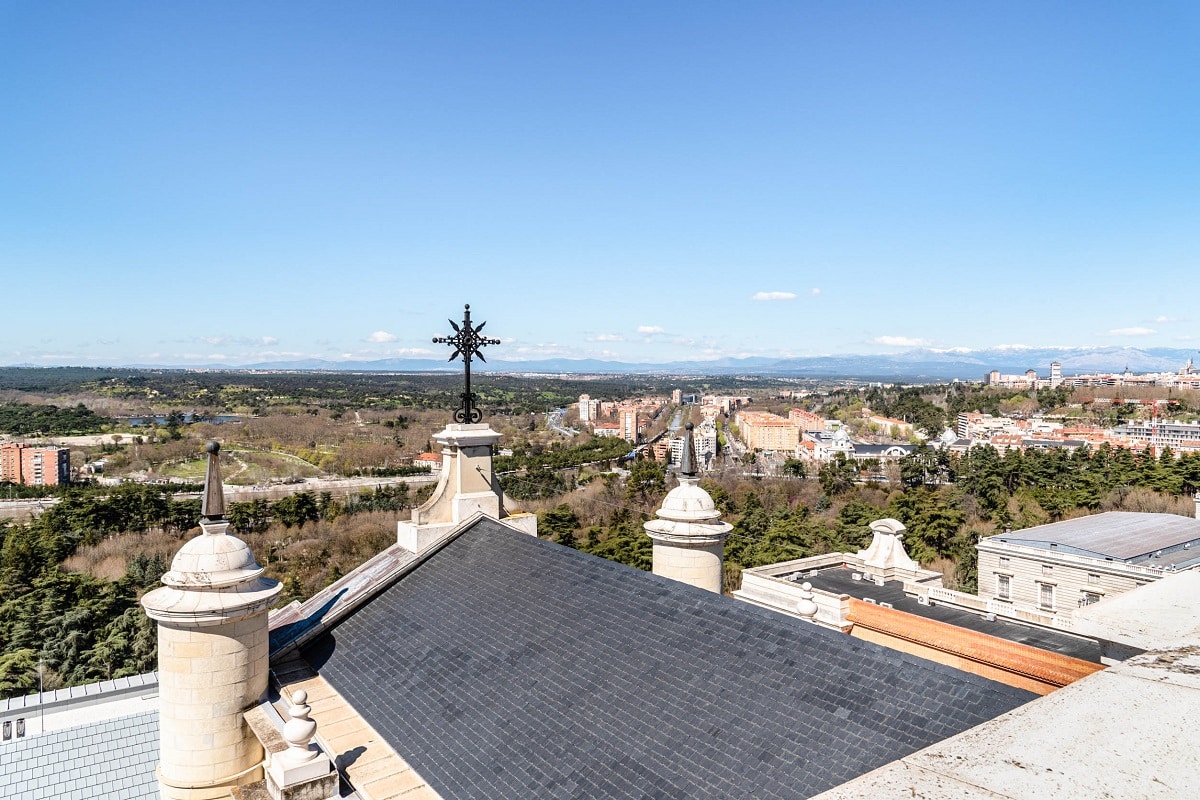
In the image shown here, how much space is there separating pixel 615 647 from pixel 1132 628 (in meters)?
4.17

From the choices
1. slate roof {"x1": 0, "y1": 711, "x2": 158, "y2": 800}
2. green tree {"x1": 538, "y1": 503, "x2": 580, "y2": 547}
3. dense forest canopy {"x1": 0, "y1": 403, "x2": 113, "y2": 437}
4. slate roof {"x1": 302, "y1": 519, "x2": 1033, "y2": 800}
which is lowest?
green tree {"x1": 538, "y1": 503, "x2": 580, "y2": 547}

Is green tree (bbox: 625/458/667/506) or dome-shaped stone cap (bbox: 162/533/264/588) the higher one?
dome-shaped stone cap (bbox: 162/533/264/588)

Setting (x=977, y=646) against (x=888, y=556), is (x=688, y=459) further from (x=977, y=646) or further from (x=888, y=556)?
(x=888, y=556)

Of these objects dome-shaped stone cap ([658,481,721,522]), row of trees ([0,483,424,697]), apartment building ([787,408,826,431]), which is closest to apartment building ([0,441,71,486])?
row of trees ([0,483,424,697])

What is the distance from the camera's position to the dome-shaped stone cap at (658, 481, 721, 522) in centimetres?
1045

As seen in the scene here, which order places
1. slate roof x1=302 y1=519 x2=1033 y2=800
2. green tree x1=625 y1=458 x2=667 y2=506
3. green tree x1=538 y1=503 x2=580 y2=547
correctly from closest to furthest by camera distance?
1. slate roof x1=302 y1=519 x2=1033 y2=800
2. green tree x1=538 y1=503 x2=580 y2=547
3. green tree x1=625 y1=458 x2=667 y2=506

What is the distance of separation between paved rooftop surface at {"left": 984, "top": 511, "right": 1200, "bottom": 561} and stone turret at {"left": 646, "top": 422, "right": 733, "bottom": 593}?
25308 millimetres

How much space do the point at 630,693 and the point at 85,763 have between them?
11.6m

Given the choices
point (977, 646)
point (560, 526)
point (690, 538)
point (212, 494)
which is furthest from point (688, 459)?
point (560, 526)

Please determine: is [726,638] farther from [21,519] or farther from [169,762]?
[21,519]

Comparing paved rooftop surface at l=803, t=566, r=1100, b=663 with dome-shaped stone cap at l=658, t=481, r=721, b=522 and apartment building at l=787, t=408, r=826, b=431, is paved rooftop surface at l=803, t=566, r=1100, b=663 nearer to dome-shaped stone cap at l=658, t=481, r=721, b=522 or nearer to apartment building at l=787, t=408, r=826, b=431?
dome-shaped stone cap at l=658, t=481, r=721, b=522

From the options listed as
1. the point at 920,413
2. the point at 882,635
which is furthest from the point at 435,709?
the point at 920,413

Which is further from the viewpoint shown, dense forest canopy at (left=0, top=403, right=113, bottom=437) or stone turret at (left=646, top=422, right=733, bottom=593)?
dense forest canopy at (left=0, top=403, right=113, bottom=437)

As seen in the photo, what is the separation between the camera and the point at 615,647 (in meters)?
6.53
